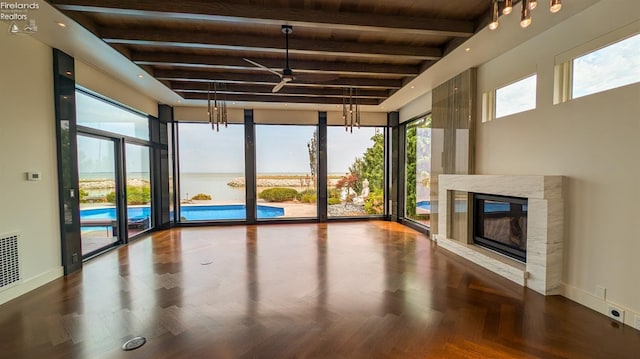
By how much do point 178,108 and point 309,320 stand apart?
275 inches

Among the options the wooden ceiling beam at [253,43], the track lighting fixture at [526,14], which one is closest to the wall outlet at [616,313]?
the track lighting fixture at [526,14]

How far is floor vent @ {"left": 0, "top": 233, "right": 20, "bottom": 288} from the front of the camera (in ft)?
11.0

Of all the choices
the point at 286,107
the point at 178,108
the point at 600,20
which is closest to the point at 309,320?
the point at 600,20

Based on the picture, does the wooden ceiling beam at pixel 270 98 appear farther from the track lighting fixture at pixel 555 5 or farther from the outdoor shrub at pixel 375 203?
the track lighting fixture at pixel 555 5

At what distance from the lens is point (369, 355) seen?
93.6 inches

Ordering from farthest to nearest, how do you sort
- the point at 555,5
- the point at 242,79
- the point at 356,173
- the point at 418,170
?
the point at 356,173 < the point at 418,170 < the point at 242,79 < the point at 555,5

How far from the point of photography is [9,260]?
135 inches

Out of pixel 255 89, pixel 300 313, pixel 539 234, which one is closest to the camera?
pixel 300 313

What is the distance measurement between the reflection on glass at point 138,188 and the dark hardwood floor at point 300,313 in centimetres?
173

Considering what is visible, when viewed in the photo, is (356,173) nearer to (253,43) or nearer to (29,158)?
(253,43)

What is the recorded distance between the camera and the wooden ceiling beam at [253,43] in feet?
12.9

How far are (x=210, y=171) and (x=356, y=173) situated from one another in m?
4.30

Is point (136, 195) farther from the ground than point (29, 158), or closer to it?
closer to it

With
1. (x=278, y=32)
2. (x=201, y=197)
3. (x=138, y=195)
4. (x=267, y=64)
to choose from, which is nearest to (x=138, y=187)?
(x=138, y=195)
